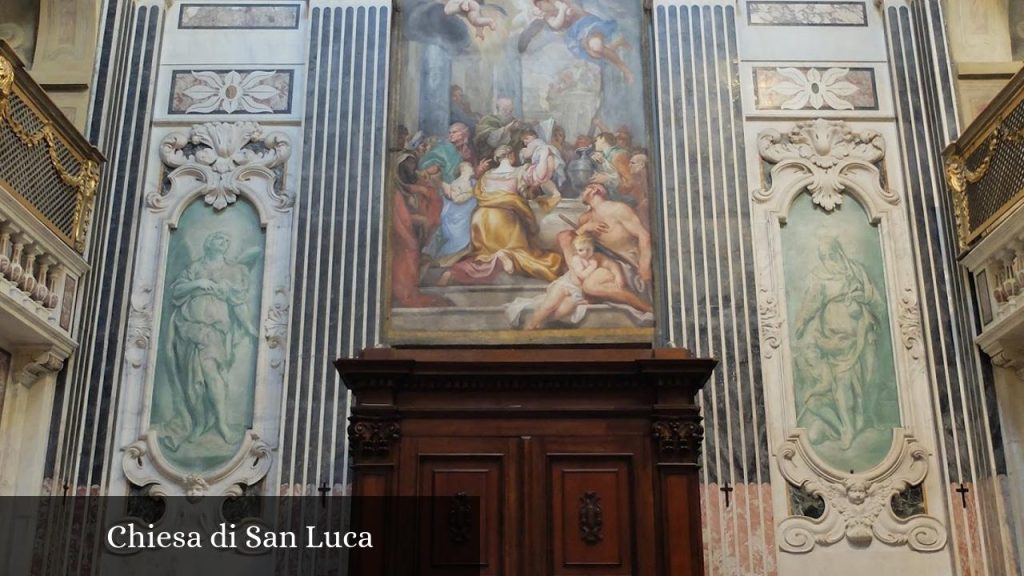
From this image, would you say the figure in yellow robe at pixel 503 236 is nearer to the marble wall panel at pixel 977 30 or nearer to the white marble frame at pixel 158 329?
the white marble frame at pixel 158 329

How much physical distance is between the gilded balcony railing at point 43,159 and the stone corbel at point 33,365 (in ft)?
3.50

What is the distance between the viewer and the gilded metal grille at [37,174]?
9477mm

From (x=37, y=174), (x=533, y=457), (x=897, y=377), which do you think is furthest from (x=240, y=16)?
(x=897, y=377)

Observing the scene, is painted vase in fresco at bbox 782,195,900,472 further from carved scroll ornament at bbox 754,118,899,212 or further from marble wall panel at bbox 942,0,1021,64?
marble wall panel at bbox 942,0,1021,64

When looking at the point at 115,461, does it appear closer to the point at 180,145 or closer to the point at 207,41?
the point at 180,145

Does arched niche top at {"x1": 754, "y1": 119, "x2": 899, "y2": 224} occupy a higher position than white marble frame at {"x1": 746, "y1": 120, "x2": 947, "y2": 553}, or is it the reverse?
arched niche top at {"x1": 754, "y1": 119, "x2": 899, "y2": 224}

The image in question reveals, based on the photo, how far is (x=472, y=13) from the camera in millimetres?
12195

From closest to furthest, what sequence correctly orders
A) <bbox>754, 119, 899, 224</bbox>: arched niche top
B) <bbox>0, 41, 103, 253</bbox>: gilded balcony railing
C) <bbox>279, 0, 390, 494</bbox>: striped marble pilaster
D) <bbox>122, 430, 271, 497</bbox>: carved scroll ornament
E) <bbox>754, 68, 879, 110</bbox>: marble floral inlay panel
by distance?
<bbox>0, 41, 103, 253</bbox>: gilded balcony railing
<bbox>122, 430, 271, 497</bbox>: carved scroll ornament
<bbox>279, 0, 390, 494</bbox>: striped marble pilaster
<bbox>754, 119, 899, 224</bbox>: arched niche top
<bbox>754, 68, 879, 110</bbox>: marble floral inlay panel

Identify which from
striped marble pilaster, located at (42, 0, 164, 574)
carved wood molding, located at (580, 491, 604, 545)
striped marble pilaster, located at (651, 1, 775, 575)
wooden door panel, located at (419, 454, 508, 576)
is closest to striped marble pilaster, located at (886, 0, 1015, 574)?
striped marble pilaster, located at (651, 1, 775, 575)

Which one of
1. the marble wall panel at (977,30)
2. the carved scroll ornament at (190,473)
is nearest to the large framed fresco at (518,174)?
the carved scroll ornament at (190,473)

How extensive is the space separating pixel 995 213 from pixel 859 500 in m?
2.85

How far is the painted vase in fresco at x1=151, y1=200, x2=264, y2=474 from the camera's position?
10547mm

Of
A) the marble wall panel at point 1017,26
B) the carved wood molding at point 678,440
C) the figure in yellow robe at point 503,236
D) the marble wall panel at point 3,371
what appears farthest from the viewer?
the marble wall panel at point 1017,26

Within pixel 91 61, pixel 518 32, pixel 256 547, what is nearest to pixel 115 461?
pixel 256 547
